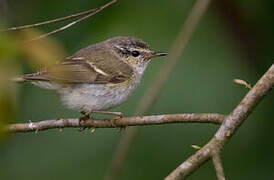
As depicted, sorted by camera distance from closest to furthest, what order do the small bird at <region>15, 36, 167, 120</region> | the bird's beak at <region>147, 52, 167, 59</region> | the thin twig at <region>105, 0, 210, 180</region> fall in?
the thin twig at <region>105, 0, 210, 180</region> < the small bird at <region>15, 36, 167, 120</region> < the bird's beak at <region>147, 52, 167, 59</region>

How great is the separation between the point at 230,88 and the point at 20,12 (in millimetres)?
2266

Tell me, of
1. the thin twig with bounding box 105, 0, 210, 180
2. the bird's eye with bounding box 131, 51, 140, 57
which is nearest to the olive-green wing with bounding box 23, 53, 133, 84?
the bird's eye with bounding box 131, 51, 140, 57

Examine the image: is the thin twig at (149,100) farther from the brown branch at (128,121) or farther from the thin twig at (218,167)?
the thin twig at (218,167)

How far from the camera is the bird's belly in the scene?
4.11 m

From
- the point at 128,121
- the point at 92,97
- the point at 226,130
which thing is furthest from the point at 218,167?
the point at 92,97

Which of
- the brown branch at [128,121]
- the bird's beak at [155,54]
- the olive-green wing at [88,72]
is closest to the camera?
the brown branch at [128,121]

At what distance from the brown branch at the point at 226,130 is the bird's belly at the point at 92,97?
1446mm

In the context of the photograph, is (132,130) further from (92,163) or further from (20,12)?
(20,12)

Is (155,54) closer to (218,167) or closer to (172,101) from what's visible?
(172,101)

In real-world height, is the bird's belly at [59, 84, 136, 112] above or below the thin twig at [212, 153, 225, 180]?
below

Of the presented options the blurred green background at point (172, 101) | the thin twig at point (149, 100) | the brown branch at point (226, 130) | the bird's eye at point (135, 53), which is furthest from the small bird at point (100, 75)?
the brown branch at point (226, 130)

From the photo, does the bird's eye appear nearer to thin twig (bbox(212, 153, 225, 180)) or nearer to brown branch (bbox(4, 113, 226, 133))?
brown branch (bbox(4, 113, 226, 133))

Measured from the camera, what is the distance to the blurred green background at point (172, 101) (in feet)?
15.2

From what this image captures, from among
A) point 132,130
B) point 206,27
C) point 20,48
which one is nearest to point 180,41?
point 132,130
